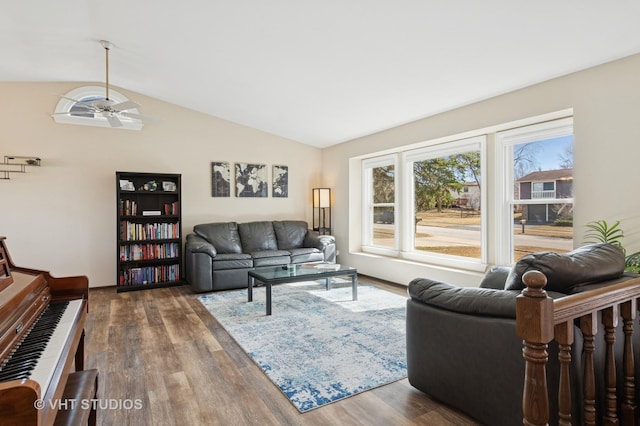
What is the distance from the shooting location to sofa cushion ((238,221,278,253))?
5.89 meters

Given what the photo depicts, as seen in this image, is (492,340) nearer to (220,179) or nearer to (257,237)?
(257,237)

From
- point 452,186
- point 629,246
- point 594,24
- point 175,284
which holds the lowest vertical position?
point 175,284

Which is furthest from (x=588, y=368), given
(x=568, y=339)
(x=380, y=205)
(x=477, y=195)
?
(x=380, y=205)

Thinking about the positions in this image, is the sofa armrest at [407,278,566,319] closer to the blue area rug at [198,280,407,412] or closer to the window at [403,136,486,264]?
the blue area rug at [198,280,407,412]

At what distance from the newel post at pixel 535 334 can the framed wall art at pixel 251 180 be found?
567 cm

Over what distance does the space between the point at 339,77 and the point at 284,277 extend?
2.32 meters

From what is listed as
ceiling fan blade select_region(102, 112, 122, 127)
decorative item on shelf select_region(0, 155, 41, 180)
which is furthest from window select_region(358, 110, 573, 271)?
decorative item on shelf select_region(0, 155, 41, 180)

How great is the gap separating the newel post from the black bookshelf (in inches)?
204

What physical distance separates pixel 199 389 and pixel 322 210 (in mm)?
4939

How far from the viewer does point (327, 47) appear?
335cm

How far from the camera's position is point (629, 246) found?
115 inches

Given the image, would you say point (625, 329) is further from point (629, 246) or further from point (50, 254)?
point (50, 254)


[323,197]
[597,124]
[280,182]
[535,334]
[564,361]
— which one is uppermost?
[597,124]

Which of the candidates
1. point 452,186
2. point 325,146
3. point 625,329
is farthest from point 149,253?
point 625,329
